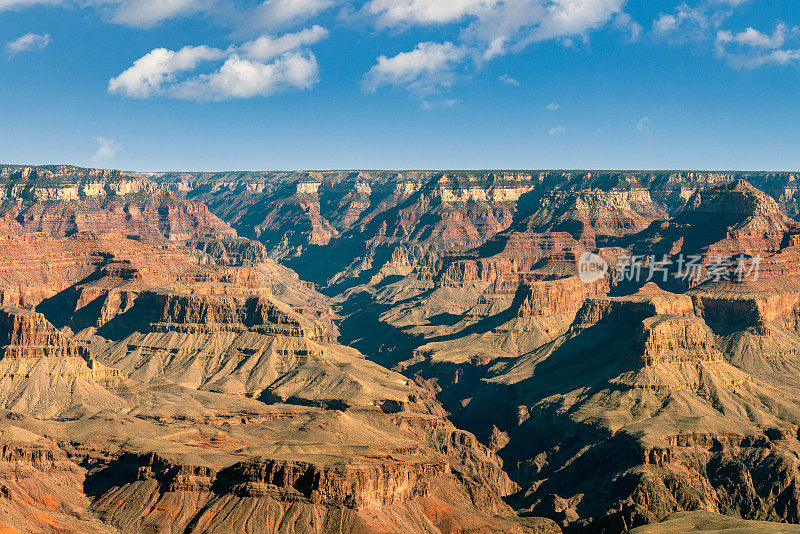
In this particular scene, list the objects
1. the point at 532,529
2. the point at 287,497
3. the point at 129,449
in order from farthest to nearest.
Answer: the point at 129,449 → the point at 532,529 → the point at 287,497

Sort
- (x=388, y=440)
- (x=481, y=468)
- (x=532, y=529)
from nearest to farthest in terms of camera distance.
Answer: (x=532, y=529) < (x=388, y=440) < (x=481, y=468)

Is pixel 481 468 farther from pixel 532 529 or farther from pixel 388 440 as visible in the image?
pixel 532 529

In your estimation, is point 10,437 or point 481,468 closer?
point 10,437


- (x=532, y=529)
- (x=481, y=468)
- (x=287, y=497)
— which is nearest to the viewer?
(x=287, y=497)

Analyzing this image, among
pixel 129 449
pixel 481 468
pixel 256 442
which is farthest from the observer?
pixel 481 468

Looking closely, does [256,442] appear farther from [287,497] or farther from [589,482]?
[589,482]

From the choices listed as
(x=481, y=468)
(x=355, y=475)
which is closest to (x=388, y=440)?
(x=481, y=468)

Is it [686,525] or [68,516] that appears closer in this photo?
[68,516]

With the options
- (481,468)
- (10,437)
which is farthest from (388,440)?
(10,437)

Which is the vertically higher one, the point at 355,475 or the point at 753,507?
the point at 355,475
